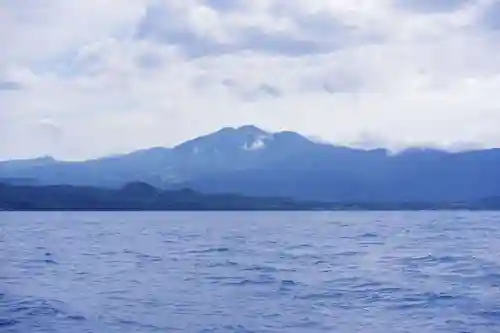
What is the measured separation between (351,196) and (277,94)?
985 mm

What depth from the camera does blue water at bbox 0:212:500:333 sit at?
5.09 m

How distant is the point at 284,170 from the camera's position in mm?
5941

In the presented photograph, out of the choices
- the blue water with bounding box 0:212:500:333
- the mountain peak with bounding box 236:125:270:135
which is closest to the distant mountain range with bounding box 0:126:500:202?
the mountain peak with bounding box 236:125:270:135

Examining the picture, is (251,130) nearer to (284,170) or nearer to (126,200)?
(284,170)

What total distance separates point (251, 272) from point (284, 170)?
2.79ft

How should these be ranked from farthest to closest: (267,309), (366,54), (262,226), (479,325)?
1. (262,226)
2. (366,54)
3. (267,309)
4. (479,325)

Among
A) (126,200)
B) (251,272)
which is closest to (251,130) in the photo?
(251,272)

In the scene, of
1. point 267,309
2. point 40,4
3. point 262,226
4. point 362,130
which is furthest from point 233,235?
point 40,4

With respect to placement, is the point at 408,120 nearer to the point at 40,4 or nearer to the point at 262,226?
the point at 262,226

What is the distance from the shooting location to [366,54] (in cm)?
561

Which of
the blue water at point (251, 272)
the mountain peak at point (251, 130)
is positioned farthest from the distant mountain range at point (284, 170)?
the blue water at point (251, 272)

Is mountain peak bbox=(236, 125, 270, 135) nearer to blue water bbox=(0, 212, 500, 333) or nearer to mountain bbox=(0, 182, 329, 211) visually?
mountain bbox=(0, 182, 329, 211)

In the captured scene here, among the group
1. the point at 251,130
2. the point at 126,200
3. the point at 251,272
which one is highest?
the point at 251,130

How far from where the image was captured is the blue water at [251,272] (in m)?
5.09
